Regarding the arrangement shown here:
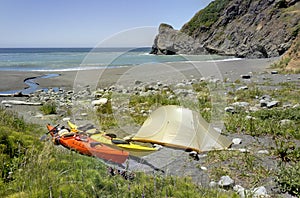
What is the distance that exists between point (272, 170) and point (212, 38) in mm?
78136

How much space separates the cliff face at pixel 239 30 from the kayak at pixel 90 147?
55.5 m

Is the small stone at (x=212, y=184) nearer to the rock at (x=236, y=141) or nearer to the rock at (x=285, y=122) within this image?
the rock at (x=236, y=141)

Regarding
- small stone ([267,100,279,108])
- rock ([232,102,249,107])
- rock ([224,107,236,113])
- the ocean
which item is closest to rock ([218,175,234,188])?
rock ([224,107,236,113])

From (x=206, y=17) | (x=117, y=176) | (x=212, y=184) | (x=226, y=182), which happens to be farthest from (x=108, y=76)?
(x=206, y=17)

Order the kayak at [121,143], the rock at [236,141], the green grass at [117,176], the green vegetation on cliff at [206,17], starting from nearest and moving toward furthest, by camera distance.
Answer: the green grass at [117,176]
the kayak at [121,143]
the rock at [236,141]
the green vegetation on cliff at [206,17]

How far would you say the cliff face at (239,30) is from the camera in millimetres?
59750

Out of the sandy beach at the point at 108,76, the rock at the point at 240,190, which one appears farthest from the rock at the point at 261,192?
the sandy beach at the point at 108,76

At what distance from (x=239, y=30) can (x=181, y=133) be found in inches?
2803

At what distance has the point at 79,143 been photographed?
7.97 m

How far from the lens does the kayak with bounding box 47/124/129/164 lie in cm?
741

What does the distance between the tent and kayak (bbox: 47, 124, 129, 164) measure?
150 cm

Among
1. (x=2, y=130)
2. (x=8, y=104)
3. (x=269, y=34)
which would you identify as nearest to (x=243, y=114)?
(x=2, y=130)

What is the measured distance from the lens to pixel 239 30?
7350cm

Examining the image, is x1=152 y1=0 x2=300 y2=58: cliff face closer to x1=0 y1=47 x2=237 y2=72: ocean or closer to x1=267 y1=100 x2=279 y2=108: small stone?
x1=0 y1=47 x2=237 y2=72: ocean
